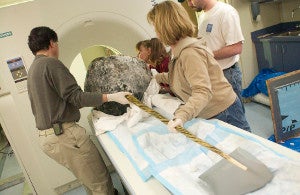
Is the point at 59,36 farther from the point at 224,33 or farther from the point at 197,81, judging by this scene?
the point at 197,81

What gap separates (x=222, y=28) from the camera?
2006 millimetres

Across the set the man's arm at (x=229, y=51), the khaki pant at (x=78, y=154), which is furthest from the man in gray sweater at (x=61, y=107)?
the man's arm at (x=229, y=51)

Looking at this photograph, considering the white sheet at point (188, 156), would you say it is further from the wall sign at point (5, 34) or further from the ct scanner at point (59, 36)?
the wall sign at point (5, 34)

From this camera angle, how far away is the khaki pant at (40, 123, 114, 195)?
1.82 metres

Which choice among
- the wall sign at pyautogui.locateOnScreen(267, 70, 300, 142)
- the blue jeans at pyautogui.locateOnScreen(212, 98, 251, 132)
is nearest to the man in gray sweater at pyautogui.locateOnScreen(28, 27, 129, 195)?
the blue jeans at pyautogui.locateOnScreen(212, 98, 251, 132)

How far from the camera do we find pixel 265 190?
881 millimetres

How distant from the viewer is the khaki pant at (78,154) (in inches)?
71.5

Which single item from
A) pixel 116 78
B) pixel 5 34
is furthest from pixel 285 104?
pixel 5 34

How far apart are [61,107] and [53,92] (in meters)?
0.10

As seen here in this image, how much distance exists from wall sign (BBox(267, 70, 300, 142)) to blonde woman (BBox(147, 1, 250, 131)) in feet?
3.16

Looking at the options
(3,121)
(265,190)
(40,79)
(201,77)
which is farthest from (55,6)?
(265,190)

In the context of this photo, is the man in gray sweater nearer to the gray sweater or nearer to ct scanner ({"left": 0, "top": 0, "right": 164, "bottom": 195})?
the gray sweater

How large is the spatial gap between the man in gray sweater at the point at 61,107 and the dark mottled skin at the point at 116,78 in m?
0.18

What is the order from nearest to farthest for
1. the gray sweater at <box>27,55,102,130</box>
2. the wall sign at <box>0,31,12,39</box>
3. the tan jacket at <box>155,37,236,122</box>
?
the tan jacket at <box>155,37,236,122</box> < the gray sweater at <box>27,55,102,130</box> < the wall sign at <box>0,31,12,39</box>
